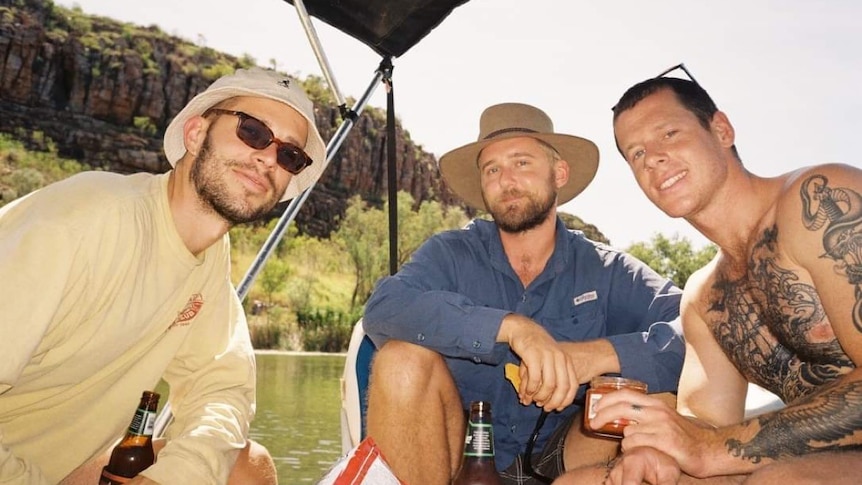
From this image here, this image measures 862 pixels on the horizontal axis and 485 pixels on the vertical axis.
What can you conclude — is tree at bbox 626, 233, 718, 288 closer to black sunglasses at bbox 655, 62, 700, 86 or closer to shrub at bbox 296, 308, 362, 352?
shrub at bbox 296, 308, 362, 352

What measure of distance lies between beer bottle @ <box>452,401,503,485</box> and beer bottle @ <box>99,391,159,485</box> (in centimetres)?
100

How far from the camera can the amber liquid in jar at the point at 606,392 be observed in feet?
5.90

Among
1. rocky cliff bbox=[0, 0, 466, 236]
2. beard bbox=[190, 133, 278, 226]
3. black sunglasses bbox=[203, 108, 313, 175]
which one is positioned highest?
rocky cliff bbox=[0, 0, 466, 236]

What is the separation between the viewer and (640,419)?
69.8 inches

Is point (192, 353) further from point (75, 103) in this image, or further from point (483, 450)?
point (75, 103)

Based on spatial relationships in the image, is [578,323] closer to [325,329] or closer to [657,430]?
[657,430]

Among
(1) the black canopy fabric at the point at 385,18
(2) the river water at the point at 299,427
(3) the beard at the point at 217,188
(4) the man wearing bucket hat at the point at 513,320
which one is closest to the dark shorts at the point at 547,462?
(4) the man wearing bucket hat at the point at 513,320

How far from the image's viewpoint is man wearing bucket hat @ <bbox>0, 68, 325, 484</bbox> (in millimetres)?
1724

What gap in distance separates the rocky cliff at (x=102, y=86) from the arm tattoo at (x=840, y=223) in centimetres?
5483

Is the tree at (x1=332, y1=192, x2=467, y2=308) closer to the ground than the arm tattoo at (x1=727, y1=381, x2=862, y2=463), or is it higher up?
higher up

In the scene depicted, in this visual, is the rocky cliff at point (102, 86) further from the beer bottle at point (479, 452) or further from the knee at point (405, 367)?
the beer bottle at point (479, 452)

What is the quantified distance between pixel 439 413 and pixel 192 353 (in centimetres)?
88

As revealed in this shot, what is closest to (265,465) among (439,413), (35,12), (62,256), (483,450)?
(439,413)

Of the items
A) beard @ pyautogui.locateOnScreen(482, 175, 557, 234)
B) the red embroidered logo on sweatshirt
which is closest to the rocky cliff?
beard @ pyautogui.locateOnScreen(482, 175, 557, 234)
